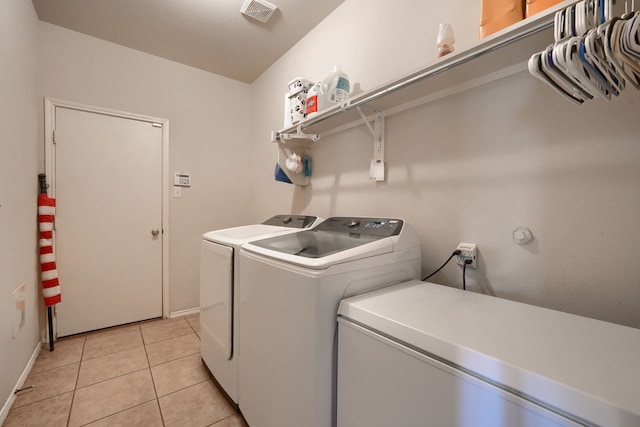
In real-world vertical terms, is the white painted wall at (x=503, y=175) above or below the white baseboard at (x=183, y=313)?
above

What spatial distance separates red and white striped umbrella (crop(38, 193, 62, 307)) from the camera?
2.07 metres

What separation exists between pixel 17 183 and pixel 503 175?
108 inches

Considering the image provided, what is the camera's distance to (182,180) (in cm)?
280

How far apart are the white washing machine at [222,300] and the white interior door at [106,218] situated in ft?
4.18

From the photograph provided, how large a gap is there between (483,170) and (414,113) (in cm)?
49

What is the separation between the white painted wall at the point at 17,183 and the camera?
1452 mm

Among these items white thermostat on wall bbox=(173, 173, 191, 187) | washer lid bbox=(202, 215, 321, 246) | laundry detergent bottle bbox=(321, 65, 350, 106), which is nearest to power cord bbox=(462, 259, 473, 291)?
washer lid bbox=(202, 215, 321, 246)

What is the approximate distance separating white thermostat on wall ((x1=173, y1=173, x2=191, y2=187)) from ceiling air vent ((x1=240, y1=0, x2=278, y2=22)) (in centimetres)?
163

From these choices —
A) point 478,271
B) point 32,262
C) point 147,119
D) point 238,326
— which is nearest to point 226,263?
point 238,326

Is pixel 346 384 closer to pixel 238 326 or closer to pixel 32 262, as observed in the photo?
pixel 238 326

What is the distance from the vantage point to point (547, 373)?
20.4 inches

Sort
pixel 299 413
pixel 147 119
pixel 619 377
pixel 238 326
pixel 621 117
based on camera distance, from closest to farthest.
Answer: pixel 619 377, pixel 621 117, pixel 299 413, pixel 238 326, pixel 147 119

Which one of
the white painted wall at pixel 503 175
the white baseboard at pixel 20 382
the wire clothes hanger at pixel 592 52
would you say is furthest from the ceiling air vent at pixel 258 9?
the white baseboard at pixel 20 382

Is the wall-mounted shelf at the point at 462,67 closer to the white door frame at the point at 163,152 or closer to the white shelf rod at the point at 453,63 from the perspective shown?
the white shelf rod at the point at 453,63
